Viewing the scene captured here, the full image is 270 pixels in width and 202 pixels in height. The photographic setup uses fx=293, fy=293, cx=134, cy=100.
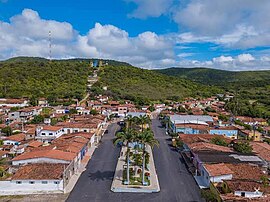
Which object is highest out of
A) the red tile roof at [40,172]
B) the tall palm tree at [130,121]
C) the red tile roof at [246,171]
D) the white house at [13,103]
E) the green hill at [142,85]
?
the green hill at [142,85]

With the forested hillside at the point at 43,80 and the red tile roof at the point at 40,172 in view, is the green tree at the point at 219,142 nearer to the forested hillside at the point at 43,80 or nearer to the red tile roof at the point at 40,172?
the red tile roof at the point at 40,172

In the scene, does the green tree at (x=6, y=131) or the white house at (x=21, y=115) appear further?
the white house at (x=21, y=115)

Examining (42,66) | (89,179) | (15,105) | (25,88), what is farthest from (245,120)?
(42,66)

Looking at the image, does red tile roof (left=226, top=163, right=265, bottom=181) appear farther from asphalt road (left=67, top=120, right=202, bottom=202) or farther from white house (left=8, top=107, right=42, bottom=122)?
white house (left=8, top=107, right=42, bottom=122)

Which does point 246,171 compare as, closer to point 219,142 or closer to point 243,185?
point 243,185

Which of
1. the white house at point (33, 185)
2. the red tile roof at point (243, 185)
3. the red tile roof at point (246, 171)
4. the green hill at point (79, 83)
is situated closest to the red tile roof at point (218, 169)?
the red tile roof at point (246, 171)

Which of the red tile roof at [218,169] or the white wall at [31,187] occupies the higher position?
the red tile roof at [218,169]

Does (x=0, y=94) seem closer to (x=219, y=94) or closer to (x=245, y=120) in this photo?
(x=245, y=120)
